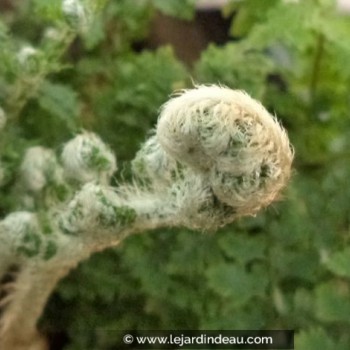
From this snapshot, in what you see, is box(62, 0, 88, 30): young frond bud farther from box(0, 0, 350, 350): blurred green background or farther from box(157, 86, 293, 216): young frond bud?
box(157, 86, 293, 216): young frond bud

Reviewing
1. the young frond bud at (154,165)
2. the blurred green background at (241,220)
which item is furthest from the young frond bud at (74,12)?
the young frond bud at (154,165)

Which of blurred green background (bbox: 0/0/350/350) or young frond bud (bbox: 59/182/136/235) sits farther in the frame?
blurred green background (bbox: 0/0/350/350)

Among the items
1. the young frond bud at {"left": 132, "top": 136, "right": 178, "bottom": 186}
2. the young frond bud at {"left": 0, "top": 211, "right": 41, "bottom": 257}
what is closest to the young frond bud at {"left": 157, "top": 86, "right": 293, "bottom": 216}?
the young frond bud at {"left": 132, "top": 136, "right": 178, "bottom": 186}

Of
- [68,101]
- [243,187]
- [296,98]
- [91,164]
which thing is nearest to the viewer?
[243,187]

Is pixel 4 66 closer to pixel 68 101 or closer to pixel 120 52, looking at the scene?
pixel 68 101

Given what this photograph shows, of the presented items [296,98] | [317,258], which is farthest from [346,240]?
[296,98]
